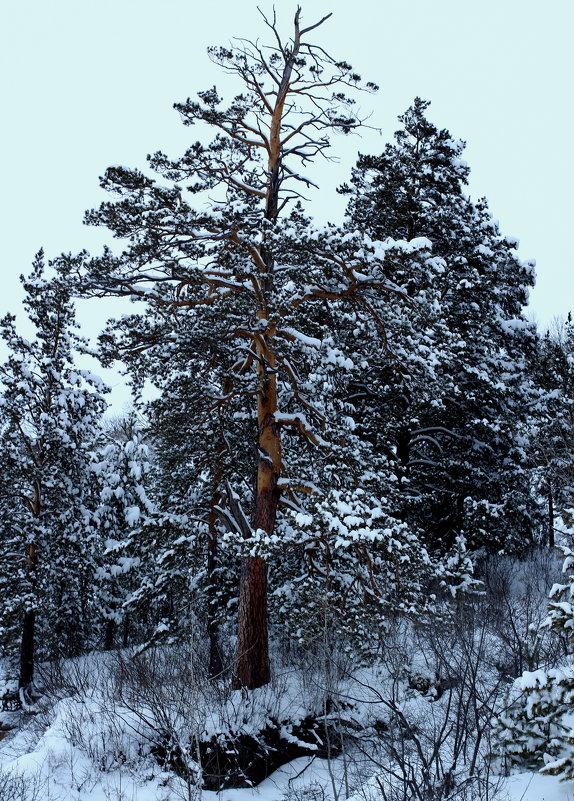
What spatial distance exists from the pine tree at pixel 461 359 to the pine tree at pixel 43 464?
798cm

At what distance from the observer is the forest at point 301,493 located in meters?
8.08

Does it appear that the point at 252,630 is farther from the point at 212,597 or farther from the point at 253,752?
the point at 212,597

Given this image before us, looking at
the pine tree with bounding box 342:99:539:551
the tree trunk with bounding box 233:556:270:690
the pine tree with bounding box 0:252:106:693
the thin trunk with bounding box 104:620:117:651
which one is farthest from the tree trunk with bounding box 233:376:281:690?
the thin trunk with bounding box 104:620:117:651

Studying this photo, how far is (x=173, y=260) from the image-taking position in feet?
33.3

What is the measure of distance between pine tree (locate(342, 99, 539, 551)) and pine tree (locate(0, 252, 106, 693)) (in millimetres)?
7975

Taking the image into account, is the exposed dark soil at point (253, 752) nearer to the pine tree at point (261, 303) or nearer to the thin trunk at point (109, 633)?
the pine tree at point (261, 303)

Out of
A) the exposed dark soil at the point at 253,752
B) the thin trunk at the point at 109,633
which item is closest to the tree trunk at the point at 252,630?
the exposed dark soil at the point at 253,752

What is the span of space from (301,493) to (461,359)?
5.71m

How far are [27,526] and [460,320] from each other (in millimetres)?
12555

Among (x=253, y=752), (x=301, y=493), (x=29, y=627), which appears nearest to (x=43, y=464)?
(x=29, y=627)

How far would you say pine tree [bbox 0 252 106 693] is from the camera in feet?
52.7

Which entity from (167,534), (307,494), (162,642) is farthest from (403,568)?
(162,642)

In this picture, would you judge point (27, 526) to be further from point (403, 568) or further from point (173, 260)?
point (403, 568)

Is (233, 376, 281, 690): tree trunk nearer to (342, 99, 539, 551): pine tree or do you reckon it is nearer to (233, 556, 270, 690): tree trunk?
(233, 556, 270, 690): tree trunk
